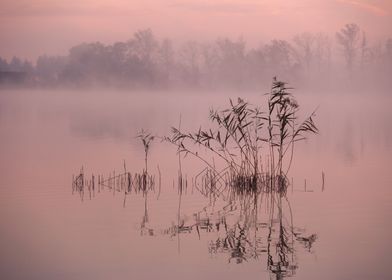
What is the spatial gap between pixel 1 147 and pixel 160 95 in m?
8.02

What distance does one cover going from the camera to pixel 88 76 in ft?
47.2

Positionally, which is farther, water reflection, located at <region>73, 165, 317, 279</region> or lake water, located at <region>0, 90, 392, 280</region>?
water reflection, located at <region>73, 165, 317, 279</region>

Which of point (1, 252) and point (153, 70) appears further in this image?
point (153, 70)

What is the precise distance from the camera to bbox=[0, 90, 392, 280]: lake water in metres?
3.68

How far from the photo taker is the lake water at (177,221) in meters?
3.68

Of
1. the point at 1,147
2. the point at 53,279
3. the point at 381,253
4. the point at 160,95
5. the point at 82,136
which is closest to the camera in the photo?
the point at 53,279

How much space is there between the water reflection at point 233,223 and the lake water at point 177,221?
1cm

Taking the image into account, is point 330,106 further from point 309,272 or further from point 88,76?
point 309,272

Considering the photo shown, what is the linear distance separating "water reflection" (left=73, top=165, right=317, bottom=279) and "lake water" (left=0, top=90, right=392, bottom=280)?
1 centimetres

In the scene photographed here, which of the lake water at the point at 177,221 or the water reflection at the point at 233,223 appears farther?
the water reflection at the point at 233,223

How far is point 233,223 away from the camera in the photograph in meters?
4.49

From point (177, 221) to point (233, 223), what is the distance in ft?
1.02

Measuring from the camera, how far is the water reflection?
3.85 metres

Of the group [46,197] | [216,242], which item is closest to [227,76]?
[46,197]
